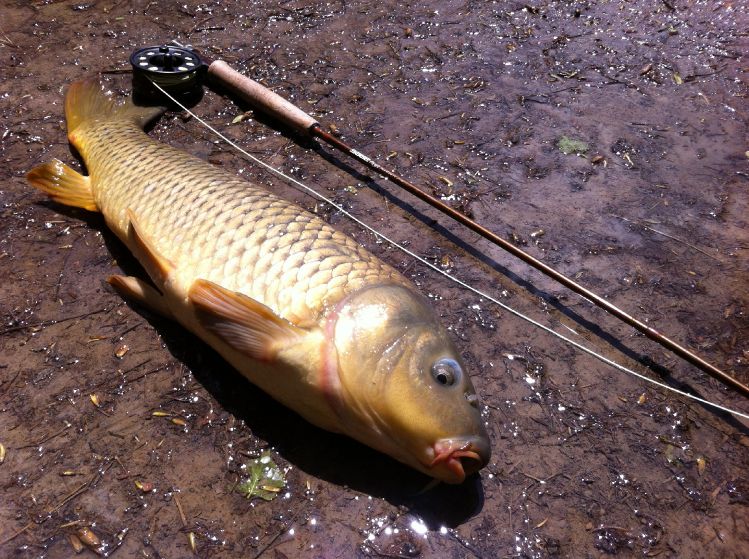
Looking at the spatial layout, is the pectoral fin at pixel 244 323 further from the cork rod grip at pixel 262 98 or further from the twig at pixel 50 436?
the cork rod grip at pixel 262 98

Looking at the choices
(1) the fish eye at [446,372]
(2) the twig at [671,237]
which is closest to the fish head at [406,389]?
(1) the fish eye at [446,372]

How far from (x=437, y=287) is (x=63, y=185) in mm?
2068

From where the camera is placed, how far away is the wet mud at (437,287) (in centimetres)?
220

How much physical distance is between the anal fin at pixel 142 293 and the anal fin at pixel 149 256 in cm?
12

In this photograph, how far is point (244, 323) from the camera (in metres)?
2.16

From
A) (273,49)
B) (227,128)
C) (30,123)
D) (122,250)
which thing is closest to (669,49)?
(273,49)

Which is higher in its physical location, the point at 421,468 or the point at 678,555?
the point at 421,468

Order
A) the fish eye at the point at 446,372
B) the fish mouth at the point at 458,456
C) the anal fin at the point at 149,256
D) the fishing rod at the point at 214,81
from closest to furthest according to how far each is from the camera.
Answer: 1. the fish mouth at the point at 458,456
2. the fish eye at the point at 446,372
3. the anal fin at the point at 149,256
4. the fishing rod at the point at 214,81

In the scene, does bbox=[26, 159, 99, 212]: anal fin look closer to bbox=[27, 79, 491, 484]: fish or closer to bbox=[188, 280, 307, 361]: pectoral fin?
bbox=[27, 79, 491, 484]: fish

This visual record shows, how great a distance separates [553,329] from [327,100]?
2415 mm

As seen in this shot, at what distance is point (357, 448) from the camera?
7.75ft

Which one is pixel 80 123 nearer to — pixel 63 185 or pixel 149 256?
pixel 63 185

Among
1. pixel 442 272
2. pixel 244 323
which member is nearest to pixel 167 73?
pixel 442 272

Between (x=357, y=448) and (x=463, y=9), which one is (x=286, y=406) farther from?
(x=463, y=9)
